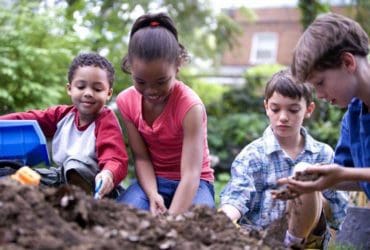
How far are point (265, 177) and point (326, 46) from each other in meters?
0.94

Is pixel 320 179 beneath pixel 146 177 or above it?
above

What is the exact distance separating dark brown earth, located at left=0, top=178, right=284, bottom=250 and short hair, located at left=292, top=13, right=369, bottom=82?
80 cm

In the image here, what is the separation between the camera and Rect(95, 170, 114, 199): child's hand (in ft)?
7.88

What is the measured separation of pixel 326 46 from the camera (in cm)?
227

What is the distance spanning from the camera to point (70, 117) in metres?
2.92

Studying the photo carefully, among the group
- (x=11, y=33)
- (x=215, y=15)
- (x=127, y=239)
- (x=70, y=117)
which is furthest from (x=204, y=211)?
(x=215, y=15)

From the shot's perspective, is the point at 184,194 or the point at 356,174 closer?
the point at 356,174

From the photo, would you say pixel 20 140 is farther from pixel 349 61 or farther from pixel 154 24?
pixel 349 61

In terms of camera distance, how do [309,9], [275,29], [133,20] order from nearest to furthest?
[133,20], [309,9], [275,29]

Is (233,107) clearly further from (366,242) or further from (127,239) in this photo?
(127,239)

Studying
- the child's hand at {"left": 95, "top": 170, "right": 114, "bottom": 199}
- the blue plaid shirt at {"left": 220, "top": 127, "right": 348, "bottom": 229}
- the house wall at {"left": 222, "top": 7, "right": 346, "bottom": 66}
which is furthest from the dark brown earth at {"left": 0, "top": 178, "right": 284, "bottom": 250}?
the house wall at {"left": 222, "top": 7, "right": 346, "bottom": 66}

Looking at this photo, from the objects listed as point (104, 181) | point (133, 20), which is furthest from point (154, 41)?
point (133, 20)

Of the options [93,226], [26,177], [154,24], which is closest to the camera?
[93,226]

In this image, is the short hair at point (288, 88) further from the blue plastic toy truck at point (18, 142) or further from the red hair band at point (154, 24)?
the blue plastic toy truck at point (18, 142)
